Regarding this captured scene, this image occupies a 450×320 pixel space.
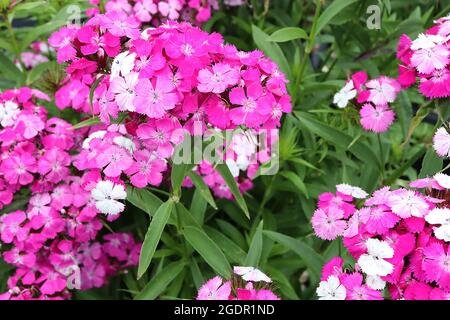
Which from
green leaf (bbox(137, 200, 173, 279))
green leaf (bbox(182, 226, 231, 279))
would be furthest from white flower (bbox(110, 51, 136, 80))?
green leaf (bbox(182, 226, 231, 279))

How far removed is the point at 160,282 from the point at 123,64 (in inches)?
23.8

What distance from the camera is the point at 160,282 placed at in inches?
54.6

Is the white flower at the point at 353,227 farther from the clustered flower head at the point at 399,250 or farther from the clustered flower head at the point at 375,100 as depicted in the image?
the clustered flower head at the point at 375,100

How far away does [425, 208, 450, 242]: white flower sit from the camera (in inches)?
37.9

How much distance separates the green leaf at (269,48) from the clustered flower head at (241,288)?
71 cm

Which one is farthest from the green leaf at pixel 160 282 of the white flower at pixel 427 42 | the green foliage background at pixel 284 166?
the white flower at pixel 427 42

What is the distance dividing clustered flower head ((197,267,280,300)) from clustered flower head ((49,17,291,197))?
0.25 m

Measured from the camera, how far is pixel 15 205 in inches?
58.7

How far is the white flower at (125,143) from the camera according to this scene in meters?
1.14

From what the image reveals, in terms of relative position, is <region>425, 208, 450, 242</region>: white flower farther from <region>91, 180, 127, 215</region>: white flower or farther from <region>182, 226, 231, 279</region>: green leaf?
<region>91, 180, 127, 215</region>: white flower

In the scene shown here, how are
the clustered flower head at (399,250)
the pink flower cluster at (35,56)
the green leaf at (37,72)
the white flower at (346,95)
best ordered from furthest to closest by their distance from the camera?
1. the pink flower cluster at (35,56)
2. the green leaf at (37,72)
3. the white flower at (346,95)
4. the clustered flower head at (399,250)

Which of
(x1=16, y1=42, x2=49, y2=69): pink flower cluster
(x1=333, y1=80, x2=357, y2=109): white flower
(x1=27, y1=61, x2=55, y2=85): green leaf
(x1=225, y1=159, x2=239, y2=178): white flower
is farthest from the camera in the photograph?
(x1=16, y1=42, x2=49, y2=69): pink flower cluster
